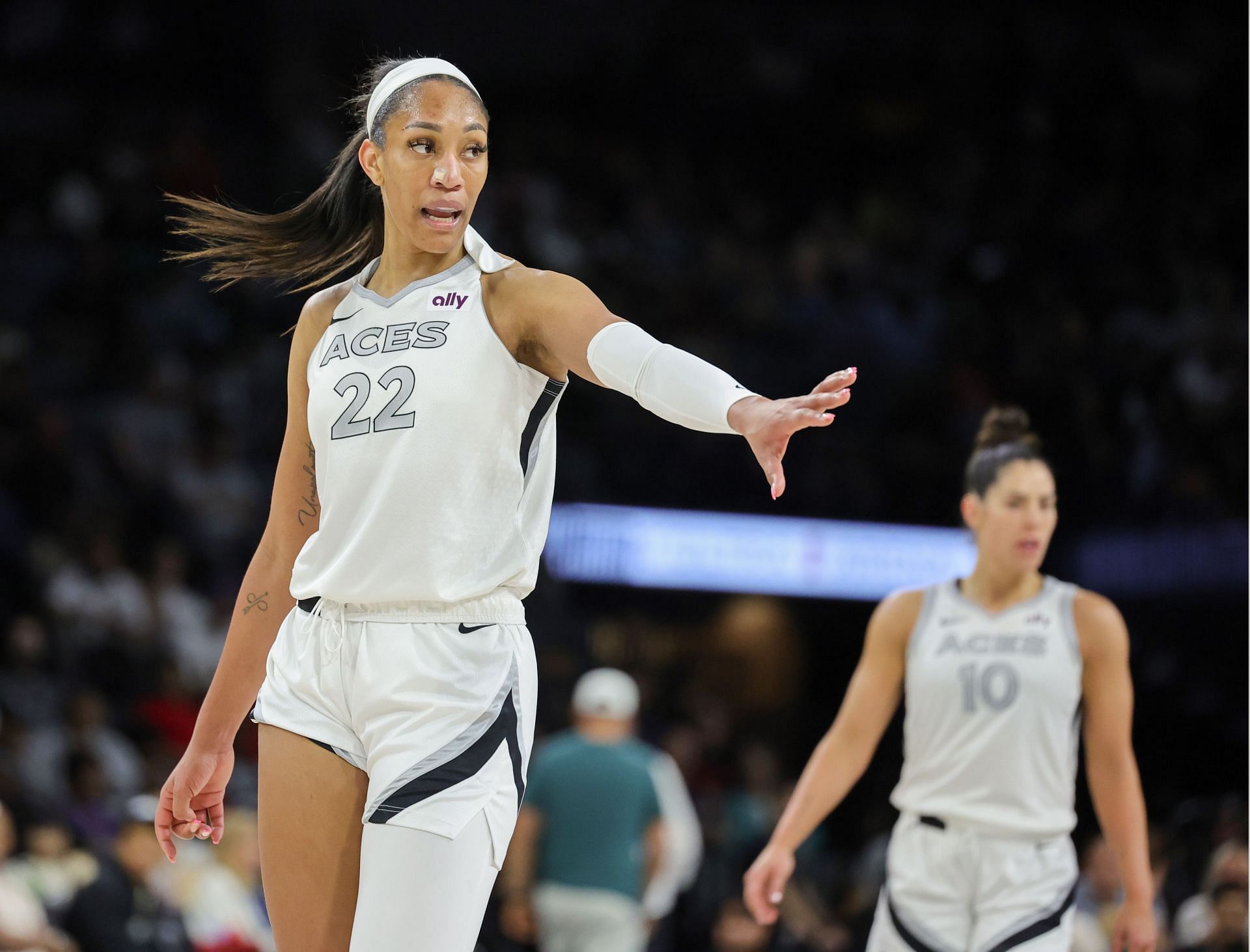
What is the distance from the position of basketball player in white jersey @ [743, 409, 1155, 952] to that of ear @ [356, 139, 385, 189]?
8.07 ft

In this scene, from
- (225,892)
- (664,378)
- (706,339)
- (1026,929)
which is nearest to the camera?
(664,378)

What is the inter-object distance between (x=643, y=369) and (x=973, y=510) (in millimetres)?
2494

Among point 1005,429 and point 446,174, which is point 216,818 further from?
point 1005,429

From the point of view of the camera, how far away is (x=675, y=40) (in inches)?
627

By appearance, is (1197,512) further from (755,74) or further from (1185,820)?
(755,74)

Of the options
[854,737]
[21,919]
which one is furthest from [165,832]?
[21,919]

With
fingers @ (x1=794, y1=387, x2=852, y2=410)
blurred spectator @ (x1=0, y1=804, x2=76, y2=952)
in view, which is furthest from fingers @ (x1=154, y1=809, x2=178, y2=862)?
blurred spectator @ (x1=0, y1=804, x2=76, y2=952)

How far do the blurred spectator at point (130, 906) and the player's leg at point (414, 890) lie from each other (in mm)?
4740

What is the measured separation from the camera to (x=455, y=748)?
3.01 m

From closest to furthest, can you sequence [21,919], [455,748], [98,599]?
[455,748]
[21,919]
[98,599]

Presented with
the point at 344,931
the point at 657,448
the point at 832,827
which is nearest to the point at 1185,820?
the point at 832,827

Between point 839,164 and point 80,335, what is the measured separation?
24.7 feet

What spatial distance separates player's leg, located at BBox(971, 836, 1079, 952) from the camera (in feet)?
15.1

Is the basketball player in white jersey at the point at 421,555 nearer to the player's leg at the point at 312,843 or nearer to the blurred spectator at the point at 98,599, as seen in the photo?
the player's leg at the point at 312,843
